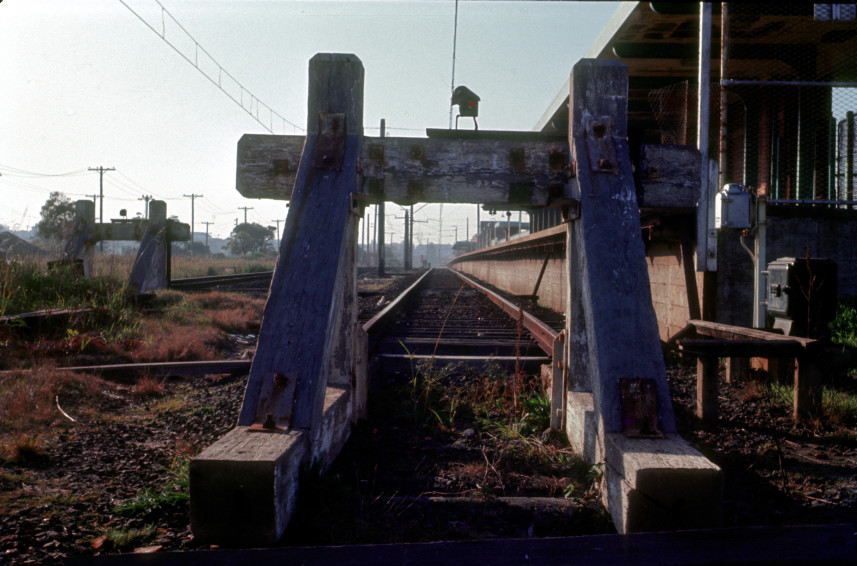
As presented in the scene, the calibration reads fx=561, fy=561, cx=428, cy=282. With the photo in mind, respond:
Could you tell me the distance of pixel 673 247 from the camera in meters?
5.98

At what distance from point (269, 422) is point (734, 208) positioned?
4655mm

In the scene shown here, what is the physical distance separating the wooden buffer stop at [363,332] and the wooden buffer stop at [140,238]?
764cm

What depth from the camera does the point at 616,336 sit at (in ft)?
8.26

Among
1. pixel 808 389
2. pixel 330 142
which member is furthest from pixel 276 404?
pixel 808 389

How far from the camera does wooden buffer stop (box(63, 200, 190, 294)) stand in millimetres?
9852

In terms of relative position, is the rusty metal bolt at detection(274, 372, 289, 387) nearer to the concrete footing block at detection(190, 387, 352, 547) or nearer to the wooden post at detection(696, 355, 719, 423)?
the concrete footing block at detection(190, 387, 352, 547)

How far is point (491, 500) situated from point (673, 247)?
173 inches

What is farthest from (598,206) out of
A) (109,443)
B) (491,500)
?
(109,443)

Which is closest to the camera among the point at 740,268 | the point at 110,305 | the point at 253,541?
the point at 253,541

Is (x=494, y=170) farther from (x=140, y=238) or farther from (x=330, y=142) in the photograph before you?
(x=140, y=238)

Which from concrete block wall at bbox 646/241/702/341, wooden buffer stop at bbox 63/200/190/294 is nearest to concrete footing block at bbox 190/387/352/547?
concrete block wall at bbox 646/241/702/341

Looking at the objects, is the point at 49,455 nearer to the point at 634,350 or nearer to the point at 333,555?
the point at 333,555

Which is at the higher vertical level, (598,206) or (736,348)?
(598,206)

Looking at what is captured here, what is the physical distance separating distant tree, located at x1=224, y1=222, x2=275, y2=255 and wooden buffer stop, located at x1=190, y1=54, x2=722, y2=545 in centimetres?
8584
